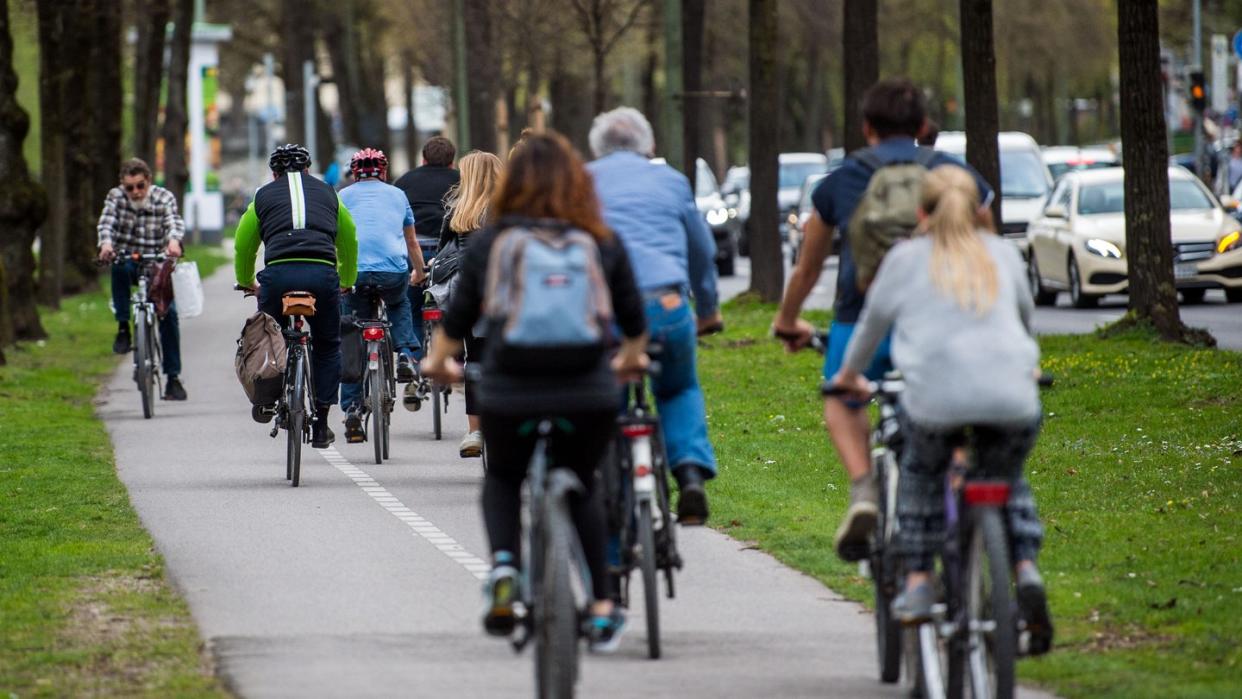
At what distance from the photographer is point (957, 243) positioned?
6.50 m

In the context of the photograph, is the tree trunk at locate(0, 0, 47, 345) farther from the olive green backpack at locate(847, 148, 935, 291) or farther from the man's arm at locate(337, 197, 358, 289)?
the olive green backpack at locate(847, 148, 935, 291)

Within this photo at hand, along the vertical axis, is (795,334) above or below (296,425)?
above

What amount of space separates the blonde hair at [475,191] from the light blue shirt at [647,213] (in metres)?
5.44

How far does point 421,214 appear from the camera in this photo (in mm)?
17156

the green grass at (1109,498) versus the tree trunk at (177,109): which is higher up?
the tree trunk at (177,109)

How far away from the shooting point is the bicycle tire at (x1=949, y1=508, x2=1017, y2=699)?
243 inches

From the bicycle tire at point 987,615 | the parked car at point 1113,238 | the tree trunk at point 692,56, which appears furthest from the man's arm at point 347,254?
the tree trunk at point 692,56

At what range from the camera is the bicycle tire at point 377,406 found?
14.4m

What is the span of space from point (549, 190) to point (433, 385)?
9.57 meters

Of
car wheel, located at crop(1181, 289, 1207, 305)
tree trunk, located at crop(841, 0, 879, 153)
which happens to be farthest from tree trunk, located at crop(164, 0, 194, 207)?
tree trunk, located at crop(841, 0, 879, 153)

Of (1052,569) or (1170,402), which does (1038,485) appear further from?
(1170,402)

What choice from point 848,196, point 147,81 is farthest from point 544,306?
point 147,81

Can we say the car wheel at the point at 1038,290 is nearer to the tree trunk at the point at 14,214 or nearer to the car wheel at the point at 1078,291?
the car wheel at the point at 1078,291

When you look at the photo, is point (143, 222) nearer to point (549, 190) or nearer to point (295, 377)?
point (295, 377)
